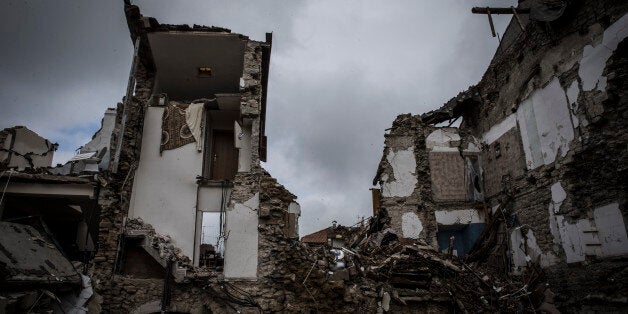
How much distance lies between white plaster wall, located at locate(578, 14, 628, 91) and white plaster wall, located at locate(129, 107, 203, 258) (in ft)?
38.7

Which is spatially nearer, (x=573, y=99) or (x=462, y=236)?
(x=573, y=99)

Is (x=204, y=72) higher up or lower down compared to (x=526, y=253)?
higher up

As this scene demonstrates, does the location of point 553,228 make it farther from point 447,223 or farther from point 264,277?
point 264,277

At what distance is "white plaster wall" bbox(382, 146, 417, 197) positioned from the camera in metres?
16.5

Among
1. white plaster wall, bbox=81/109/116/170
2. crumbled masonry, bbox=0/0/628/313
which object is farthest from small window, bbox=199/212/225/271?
white plaster wall, bbox=81/109/116/170

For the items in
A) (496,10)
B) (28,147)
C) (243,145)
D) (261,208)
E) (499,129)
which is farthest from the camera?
(28,147)

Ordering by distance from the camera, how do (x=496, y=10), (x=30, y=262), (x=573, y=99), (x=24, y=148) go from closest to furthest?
(x=30, y=262) < (x=573, y=99) < (x=496, y=10) < (x=24, y=148)

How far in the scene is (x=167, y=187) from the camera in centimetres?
1120

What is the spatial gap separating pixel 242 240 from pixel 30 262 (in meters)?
4.78

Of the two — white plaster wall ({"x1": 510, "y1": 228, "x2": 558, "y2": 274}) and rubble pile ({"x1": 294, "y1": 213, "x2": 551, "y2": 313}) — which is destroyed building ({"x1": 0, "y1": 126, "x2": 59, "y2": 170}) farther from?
white plaster wall ({"x1": 510, "y1": 228, "x2": 558, "y2": 274})

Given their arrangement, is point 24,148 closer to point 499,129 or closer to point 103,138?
point 103,138

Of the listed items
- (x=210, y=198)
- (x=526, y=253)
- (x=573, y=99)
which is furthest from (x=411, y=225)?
(x=210, y=198)

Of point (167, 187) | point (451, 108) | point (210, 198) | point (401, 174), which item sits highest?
point (451, 108)

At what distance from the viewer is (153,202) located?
36.2 feet
